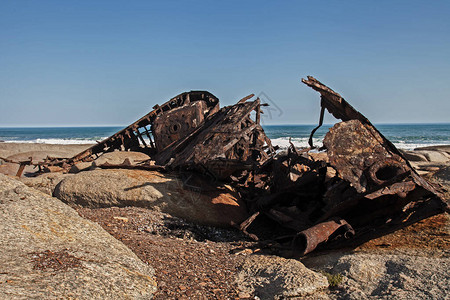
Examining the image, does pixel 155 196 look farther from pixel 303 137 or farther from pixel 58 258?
pixel 303 137

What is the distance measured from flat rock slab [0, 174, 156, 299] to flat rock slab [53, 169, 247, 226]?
1.88 metres

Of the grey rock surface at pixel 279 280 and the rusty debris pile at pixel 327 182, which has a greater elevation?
the rusty debris pile at pixel 327 182

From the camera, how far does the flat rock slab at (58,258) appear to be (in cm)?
324

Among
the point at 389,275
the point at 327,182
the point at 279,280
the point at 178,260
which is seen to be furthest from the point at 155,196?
the point at 389,275

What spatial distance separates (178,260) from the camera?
4824 mm

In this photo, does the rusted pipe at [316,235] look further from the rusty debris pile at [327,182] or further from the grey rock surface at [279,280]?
the grey rock surface at [279,280]

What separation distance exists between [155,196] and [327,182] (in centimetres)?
335

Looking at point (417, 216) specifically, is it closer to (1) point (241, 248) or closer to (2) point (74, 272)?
(1) point (241, 248)

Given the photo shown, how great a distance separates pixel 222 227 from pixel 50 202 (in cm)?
310

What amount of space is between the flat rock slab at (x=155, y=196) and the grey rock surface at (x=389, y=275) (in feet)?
8.26

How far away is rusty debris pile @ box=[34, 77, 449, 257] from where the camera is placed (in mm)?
5082

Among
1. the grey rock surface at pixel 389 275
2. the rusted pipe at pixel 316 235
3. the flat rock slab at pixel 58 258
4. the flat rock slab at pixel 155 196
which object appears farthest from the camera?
the flat rock slab at pixel 155 196

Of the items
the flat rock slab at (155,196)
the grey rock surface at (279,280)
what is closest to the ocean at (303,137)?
the flat rock slab at (155,196)

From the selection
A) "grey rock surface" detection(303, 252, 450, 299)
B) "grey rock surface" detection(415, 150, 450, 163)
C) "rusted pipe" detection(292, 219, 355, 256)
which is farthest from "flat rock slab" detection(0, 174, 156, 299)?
"grey rock surface" detection(415, 150, 450, 163)
